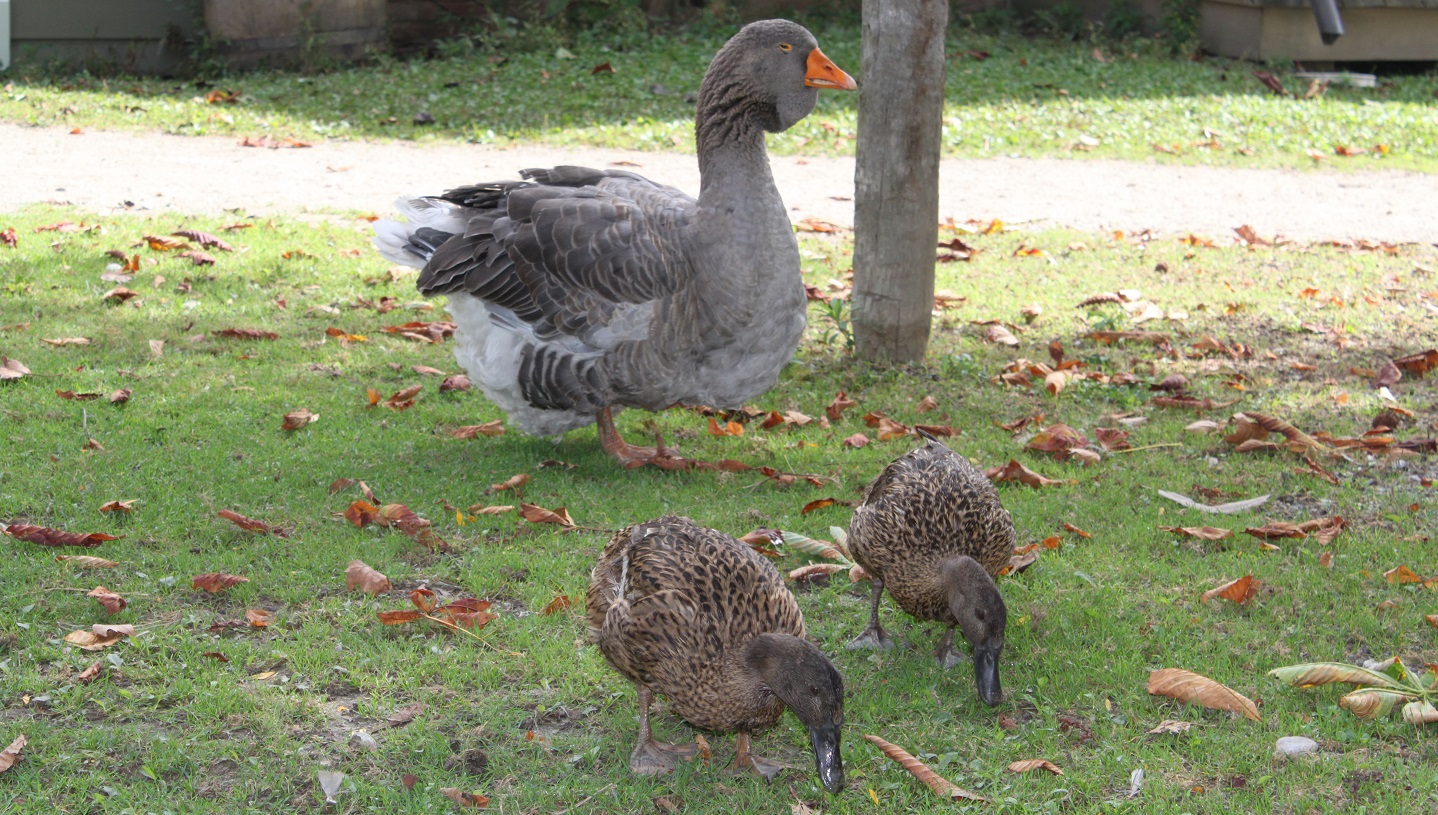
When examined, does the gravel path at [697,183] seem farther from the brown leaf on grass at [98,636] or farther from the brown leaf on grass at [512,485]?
the brown leaf on grass at [98,636]

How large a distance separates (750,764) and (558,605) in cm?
118

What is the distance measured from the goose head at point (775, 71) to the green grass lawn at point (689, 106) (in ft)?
22.7

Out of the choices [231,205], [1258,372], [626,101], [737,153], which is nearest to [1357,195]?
[1258,372]

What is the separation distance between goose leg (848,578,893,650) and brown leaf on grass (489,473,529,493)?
1.97 meters

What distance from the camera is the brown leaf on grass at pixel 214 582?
4.92m

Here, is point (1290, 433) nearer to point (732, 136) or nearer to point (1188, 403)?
point (1188, 403)

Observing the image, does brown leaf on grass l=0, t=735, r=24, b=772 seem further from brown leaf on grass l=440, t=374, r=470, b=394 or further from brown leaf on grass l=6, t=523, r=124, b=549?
brown leaf on grass l=440, t=374, r=470, b=394

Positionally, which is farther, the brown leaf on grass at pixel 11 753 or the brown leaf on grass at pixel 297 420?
the brown leaf on grass at pixel 297 420

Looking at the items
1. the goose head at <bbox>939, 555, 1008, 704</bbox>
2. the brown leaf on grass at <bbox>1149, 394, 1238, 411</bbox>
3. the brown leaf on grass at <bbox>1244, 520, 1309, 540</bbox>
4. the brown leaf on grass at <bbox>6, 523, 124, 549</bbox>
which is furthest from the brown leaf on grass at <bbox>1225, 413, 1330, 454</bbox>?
the brown leaf on grass at <bbox>6, 523, 124, 549</bbox>

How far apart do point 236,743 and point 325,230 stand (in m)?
6.65

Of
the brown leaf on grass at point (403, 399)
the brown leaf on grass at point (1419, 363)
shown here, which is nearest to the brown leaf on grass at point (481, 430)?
the brown leaf on grass at point (403, 399)

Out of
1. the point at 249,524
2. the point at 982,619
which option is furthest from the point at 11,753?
the point at 982,619

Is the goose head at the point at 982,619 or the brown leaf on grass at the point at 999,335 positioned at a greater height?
the goose head at the point at 982,619

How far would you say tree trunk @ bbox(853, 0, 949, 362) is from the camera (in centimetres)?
709
